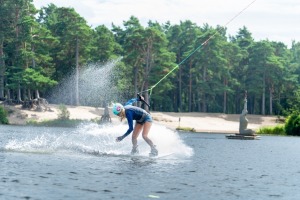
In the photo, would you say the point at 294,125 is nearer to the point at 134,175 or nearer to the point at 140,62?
the point at 140,62

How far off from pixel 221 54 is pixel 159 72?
1908cm

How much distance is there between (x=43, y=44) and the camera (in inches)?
3718

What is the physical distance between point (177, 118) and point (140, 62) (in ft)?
42.5

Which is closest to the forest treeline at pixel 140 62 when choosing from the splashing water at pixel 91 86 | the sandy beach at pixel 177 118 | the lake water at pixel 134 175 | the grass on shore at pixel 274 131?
the splashing water at pixel 91 86

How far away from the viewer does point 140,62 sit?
108m

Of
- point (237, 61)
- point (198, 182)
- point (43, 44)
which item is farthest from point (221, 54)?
point (198, 182)

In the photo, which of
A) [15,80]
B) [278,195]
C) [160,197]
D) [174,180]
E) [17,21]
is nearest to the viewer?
[160,197]

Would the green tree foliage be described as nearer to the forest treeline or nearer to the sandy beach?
the sandy beach

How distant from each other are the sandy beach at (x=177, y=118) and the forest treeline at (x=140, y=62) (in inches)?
160

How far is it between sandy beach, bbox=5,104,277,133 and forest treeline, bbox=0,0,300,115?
4.07m

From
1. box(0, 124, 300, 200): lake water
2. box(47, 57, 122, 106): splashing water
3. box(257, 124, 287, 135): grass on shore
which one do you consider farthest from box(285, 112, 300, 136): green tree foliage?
box(0, 124, 300, 200): lake water

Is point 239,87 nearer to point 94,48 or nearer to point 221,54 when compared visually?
point 221,54

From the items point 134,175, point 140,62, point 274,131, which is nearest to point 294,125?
point 274,131

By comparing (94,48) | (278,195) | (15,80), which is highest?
(94,48)
